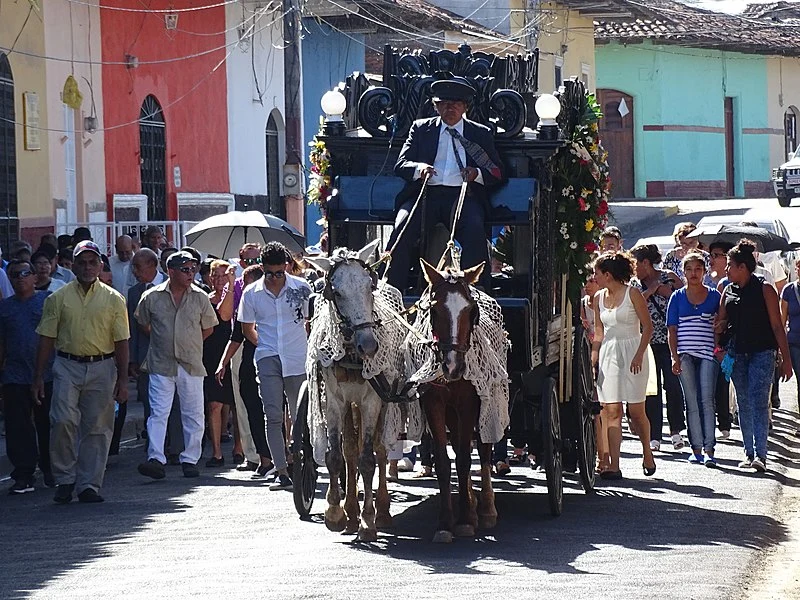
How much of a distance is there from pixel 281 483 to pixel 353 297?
3.39 meters

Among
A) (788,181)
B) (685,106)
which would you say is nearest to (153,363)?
(788,181)

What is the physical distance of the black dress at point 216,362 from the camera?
1424 cm

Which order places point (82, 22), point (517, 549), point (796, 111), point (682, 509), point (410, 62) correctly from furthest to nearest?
point (796, 111) → point (82, 22) → point (410, 62) → point (682, 509) → point (517, 549)

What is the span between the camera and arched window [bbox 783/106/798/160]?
53.3 metres

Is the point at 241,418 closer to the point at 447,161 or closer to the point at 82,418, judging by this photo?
the point at 82,418

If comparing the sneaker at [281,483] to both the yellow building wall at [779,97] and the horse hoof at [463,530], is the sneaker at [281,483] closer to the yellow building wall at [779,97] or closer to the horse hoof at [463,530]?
the horse hoof at [463,530]

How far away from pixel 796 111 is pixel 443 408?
153ft

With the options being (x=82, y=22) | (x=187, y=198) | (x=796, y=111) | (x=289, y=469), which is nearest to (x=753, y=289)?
(x=289, y=469)

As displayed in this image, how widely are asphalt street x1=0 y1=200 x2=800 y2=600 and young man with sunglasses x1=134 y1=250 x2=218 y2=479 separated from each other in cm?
43

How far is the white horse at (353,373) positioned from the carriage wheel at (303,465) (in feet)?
1.63

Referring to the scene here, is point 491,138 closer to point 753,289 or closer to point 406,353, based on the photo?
point 406,353

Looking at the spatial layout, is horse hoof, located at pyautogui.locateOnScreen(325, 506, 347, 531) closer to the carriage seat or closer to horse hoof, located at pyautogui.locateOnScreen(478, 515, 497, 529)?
horse hoof, located at pyautogui.locateOnScreen(478, 515, 497, 529)

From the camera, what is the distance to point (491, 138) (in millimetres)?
11273

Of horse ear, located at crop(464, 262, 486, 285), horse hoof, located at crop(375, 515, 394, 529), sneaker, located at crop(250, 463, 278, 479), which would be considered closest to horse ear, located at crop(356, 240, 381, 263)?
horse ear, located at crop(464, 262, 486, 285)
